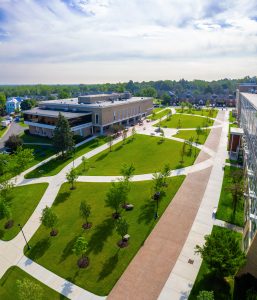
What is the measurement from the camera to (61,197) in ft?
133

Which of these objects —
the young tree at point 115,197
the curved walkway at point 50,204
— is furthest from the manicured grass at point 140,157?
the young tree at point 115,197

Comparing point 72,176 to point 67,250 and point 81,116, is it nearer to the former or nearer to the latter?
point 67,250

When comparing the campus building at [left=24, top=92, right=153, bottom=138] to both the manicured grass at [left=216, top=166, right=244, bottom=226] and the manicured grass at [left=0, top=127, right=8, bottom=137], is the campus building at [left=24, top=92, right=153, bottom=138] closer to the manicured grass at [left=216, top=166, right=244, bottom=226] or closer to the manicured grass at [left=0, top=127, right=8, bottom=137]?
the manicured grass at [left=0, top=127, right=8, bottom=137]

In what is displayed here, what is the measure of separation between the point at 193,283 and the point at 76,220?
1826 centimetres

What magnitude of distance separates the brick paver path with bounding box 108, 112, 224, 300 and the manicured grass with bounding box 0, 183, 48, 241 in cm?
1832

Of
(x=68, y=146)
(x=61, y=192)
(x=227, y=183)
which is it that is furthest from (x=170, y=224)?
(x=68, y=146)

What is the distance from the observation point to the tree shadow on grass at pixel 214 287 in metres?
21.8

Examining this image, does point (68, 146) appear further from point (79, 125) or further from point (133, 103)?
point (133, 103)

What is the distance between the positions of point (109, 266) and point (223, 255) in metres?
12.4

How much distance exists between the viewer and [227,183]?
139 feet

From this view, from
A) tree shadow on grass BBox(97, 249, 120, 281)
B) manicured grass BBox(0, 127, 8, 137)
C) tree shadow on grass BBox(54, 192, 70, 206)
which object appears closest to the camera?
tree shadow on grass BBox(97, 249, 120, 281)

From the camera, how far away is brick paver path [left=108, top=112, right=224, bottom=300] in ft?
74.8

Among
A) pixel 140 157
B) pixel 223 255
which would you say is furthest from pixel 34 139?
pixel 223 255

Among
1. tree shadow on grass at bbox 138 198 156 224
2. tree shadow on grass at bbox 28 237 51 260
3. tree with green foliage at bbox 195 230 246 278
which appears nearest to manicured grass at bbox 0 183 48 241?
tree shadow on grass at bbox 28 237 51 260
